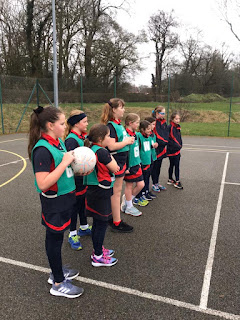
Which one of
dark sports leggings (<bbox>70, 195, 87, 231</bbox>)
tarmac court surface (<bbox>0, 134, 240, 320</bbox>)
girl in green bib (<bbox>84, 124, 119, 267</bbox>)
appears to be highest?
girl in green bib (<bbox>84, 124, 119, 267</bbox>)

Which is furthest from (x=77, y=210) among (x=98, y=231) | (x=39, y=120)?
(x=39, y=120)

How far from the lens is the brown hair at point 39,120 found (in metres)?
2.23

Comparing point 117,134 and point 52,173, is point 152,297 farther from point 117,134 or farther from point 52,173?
point 117,134

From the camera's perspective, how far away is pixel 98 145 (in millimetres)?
2865

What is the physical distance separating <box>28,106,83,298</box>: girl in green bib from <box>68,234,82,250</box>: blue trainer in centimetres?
84

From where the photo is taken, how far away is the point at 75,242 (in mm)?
3371

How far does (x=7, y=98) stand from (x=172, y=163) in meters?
13.6

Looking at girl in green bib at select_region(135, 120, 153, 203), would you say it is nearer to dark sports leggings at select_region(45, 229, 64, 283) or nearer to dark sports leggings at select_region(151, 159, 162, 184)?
dark sports leggings at select_region(151, 159, 162, 184)

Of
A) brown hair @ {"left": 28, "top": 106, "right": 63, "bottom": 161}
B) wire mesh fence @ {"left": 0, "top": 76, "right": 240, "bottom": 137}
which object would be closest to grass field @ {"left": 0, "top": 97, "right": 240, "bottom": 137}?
wire mesh fence @ {"left": 0, "top": 76, "right": 240, "bottom": 137}

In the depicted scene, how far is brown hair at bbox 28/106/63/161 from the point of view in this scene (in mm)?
2227

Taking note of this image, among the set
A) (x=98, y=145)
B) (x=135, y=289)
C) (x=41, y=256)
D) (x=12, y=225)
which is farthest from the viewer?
(x=12, y=225)

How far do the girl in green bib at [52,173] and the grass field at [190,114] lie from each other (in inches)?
543

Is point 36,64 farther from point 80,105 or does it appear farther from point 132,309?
point 132,309

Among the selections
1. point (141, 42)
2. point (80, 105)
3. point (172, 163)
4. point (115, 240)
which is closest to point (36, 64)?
point (80, 105)
